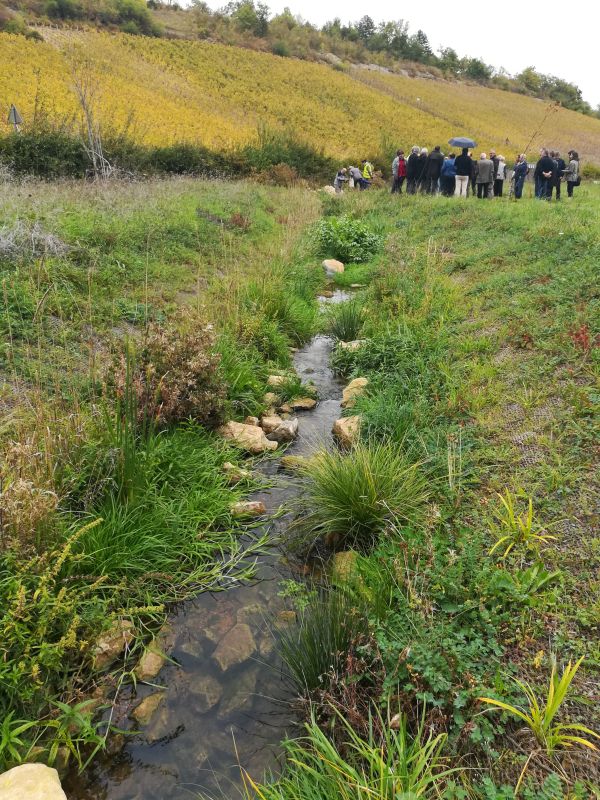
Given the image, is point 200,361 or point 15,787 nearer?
point 15,787

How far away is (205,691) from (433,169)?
16744mm

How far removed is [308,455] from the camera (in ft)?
16.7

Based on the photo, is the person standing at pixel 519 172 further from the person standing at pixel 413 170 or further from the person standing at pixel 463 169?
the person standing at pixel 413 170

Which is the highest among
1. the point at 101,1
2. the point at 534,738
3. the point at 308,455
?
the point at 101,1

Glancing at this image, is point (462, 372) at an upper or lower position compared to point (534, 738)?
upper

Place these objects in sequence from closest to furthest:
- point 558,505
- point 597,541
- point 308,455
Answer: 1. point 597,541
2. point 558,505
3. point 308,455

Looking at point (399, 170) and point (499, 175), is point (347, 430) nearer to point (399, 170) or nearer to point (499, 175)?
point (499, 175)

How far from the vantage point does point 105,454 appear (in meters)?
3.62

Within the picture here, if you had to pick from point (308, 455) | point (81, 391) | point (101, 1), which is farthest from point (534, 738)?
point (101, 1)

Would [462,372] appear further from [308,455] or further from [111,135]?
[111,135]

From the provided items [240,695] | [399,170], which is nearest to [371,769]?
[240,695]

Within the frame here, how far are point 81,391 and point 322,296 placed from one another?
250 inches

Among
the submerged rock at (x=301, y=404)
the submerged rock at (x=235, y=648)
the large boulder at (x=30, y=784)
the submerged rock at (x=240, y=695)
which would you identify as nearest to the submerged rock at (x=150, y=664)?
the submerged rock at (x=235, y=648)

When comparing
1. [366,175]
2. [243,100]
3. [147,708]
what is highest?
[243,100]
